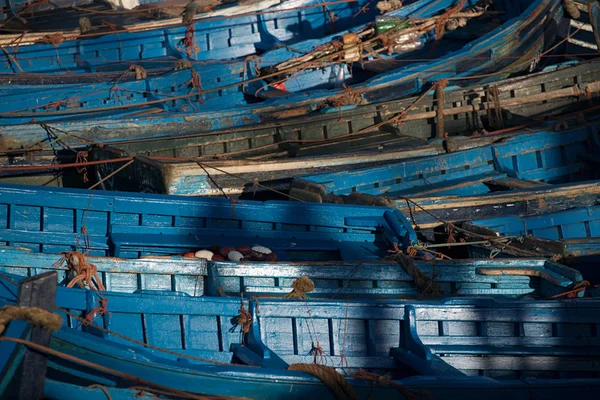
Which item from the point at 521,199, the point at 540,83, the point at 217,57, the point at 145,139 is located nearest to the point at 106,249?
the point at 145,139

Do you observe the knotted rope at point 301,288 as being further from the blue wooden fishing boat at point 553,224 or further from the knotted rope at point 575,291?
the blue wooden fishing boat at point 553,224

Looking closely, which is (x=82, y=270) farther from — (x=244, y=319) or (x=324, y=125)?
(x=324, y=125)

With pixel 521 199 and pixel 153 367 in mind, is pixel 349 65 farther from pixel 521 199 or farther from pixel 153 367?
pixel 153 367

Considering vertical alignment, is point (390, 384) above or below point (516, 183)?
below

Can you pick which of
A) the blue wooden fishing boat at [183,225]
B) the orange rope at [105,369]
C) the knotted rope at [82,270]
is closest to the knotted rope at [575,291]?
the blue wooden fishing boat at [183,225]

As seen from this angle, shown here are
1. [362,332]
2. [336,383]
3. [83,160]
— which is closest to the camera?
[336,383]

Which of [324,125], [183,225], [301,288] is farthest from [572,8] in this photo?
[301,288]
